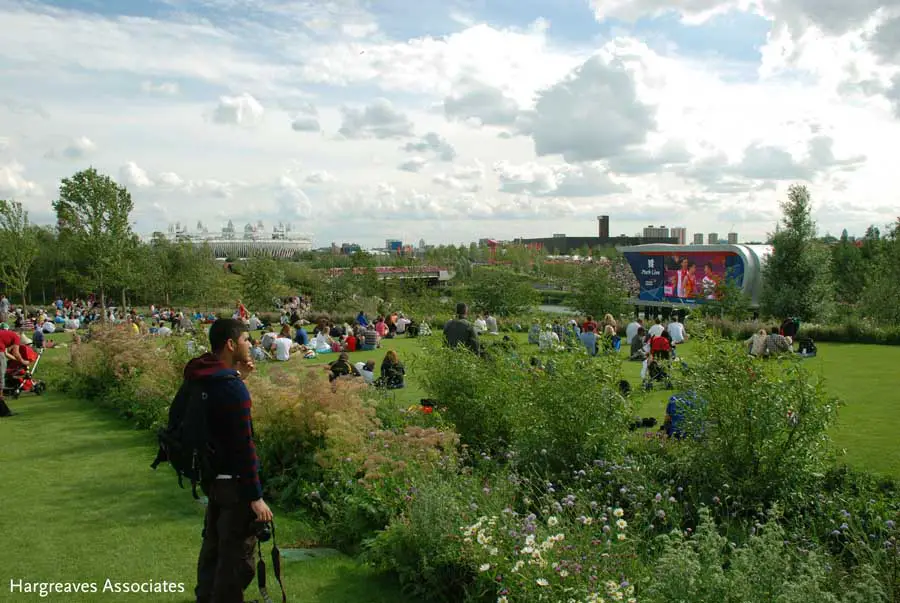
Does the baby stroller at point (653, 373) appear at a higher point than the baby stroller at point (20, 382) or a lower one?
higher

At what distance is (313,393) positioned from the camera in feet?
26.1

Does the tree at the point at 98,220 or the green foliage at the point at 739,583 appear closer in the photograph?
the green foliage at the point at 739,583

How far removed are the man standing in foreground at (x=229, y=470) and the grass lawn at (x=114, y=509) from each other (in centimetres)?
99

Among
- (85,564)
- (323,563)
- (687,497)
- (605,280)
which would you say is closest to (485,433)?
(687,497)

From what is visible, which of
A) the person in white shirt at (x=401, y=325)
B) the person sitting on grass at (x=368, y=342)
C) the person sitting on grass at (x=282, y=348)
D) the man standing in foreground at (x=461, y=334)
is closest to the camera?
the man standing in foreground at (x=461, y=334)

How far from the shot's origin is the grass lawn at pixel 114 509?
17.4 ft

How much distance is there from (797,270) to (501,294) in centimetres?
1782

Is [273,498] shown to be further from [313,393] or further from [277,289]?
[277,289]

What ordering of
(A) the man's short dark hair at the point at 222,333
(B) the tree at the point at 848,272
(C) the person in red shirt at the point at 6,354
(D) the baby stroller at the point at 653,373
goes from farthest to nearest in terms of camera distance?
1. (B) the tree at the point at 848,272
2. (C) the person in red shirt at the point at 6,354
3. (D) the baby stroller at the point at 653,373
4. (A) the man's short dark hair at the point at 222,333

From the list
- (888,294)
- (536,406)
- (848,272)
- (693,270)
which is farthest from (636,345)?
(848,272)

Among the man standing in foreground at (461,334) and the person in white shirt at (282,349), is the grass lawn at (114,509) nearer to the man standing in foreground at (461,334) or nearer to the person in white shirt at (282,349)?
the man standing in foreground at (461,334)

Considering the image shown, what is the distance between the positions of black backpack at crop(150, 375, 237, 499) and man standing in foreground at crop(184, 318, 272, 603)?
2cm

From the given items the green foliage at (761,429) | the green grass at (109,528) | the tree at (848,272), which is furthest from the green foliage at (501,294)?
the green foliage at (761,429)

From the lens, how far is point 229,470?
407cm
